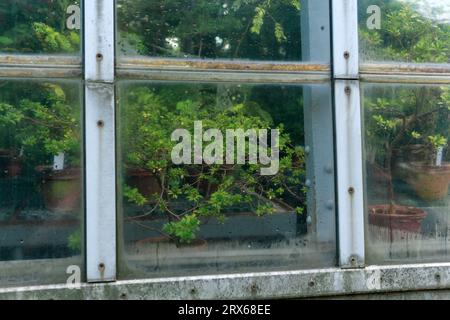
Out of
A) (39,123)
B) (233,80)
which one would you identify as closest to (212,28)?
(233,80)

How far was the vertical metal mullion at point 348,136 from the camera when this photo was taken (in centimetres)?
241

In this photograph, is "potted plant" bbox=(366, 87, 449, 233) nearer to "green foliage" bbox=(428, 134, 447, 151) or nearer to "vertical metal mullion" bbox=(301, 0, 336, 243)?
"green foliage" bbox=(428, 134, 447, 151)

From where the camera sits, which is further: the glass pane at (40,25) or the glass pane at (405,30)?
the glass pane at (405,30)

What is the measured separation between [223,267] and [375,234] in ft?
2.60

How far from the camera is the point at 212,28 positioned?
2.41m

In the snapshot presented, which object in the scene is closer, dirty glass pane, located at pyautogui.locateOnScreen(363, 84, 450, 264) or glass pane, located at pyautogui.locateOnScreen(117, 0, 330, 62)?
glass pane, located at pyautogui.locateOnScreen(117, 0, 330, 62)

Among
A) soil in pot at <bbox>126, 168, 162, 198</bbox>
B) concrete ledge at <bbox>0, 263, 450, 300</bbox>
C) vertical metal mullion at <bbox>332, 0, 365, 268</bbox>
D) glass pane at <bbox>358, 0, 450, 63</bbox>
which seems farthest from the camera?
glass pane at <bbox>358, 0, 450, 63</bbox>

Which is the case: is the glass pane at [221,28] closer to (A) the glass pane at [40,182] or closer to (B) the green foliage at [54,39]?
(B) the green foliage at [54,39]

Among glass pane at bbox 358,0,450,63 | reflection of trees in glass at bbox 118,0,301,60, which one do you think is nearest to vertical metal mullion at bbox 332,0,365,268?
glass pane at bbox 358,0,450,63

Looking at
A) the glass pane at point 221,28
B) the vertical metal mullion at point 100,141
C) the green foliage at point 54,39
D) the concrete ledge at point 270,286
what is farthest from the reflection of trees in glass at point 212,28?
the concrete ledge at point 270,286

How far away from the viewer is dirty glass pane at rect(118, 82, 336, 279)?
2295 millimetres

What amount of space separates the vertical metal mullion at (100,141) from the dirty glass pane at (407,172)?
49.6 inches

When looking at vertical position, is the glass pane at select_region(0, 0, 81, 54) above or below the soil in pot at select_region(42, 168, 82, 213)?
above
